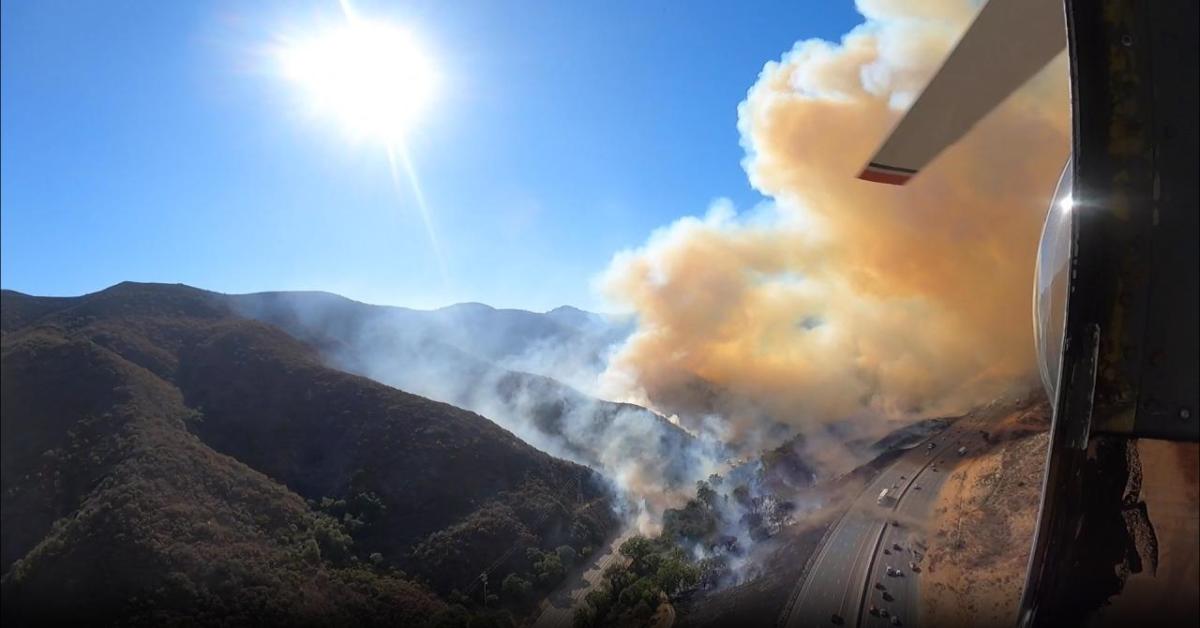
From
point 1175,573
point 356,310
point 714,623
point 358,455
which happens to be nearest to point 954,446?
point 714,623

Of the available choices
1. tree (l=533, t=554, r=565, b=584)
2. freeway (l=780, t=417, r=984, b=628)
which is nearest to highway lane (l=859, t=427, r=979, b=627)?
freeway (l=780, t=417, r=984, b=628)

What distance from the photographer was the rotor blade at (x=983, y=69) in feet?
7.77

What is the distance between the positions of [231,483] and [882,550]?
2335cm

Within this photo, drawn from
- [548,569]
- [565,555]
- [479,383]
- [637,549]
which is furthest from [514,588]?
[479,383]

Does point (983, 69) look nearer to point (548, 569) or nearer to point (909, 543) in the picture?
point (909, 543)

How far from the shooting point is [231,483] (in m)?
22.0

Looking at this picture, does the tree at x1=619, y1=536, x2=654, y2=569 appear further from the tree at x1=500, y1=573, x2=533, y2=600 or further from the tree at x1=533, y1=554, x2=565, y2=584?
the tree at x1=500, y1=573, x2=533, y2=600

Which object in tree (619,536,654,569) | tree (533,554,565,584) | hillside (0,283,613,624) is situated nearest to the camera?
hillside (0,283,613,624)

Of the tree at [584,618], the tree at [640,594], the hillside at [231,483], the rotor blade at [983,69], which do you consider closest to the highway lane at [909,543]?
the tree at [640,594]

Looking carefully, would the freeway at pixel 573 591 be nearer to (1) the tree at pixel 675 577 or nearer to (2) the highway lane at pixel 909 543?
(1) the tree at pixel 675 577

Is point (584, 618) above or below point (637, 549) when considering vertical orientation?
below

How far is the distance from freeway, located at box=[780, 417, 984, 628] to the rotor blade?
1430cm

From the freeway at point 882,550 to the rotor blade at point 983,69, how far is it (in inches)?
563

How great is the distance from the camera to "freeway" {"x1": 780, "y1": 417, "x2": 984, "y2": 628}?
14477mm
